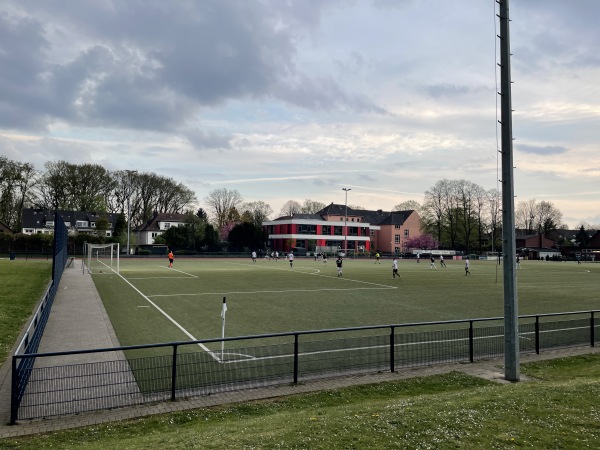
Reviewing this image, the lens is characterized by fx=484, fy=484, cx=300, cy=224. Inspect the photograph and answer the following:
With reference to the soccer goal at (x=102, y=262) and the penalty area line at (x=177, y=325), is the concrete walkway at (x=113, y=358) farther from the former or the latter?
the soccer goal at (x=102, y=262)

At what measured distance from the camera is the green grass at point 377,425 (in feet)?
19.7

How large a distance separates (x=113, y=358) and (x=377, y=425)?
307 inches

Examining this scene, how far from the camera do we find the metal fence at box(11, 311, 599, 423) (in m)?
8.56

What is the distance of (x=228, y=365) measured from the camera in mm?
11492

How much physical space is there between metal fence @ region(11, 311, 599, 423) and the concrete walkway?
27 cm

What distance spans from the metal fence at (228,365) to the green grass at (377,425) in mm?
1138

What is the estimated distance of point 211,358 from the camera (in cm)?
1109

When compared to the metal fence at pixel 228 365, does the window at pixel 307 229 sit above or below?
above

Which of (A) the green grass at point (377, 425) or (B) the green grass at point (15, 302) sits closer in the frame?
(A) the green grass at point (377, 425)

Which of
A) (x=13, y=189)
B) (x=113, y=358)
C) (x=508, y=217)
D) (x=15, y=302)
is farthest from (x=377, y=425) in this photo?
(x=13, y=189)

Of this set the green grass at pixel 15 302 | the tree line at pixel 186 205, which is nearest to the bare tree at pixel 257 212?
the tree line at pixel 186 205

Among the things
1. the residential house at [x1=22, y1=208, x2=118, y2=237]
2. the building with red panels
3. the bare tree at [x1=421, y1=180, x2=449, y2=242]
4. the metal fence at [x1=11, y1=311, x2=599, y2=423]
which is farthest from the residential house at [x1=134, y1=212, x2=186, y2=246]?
the metal fence at [x1=11, y1=311, x2=599, y2=423]

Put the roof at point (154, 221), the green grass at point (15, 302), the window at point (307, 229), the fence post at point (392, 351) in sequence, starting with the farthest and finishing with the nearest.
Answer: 1. the window at point (307, 229)
2. the roof at point (154, 221)
3. the green grass at point (15, 302)
4. the fence post at point (392, 351)

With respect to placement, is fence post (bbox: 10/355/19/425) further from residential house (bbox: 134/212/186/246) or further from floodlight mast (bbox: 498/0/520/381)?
residential house (bbox: 134/212/186/246)
